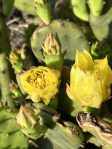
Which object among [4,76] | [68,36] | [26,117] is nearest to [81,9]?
[68,36]

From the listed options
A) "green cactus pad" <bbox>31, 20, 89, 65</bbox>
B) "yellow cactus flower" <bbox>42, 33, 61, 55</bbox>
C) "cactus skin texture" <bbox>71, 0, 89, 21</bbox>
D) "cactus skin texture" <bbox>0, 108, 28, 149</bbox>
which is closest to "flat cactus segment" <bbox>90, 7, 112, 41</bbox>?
"cactus skin texture" <bbox>71, 0, 89, 21</bbox>

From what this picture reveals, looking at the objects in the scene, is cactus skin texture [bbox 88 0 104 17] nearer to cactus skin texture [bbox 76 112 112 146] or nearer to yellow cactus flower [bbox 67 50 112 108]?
yellow cactus flower [bbox 67 50 112 108]

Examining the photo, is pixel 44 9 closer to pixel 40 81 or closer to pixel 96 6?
pixel 96 6

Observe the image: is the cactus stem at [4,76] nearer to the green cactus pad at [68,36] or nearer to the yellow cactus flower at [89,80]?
the green cactus pad at [68,36]

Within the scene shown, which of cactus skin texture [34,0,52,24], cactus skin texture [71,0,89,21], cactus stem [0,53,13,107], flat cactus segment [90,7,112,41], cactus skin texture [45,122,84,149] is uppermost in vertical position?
cactus skin texture [34,0,52,24]

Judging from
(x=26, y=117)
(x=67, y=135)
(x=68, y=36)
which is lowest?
(x=67, y=135)

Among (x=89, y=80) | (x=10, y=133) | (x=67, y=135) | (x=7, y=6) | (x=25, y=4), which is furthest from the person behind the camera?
(x=25, y=4)

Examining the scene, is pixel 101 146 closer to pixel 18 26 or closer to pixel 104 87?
pixel 104 87

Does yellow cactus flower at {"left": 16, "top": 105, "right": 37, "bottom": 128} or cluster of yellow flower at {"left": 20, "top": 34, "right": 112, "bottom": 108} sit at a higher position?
cluster of yellow flower at {"left": 20, "top": 34, "right": 112, "bottom": 108}
